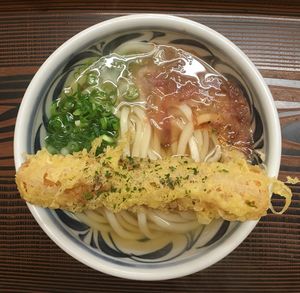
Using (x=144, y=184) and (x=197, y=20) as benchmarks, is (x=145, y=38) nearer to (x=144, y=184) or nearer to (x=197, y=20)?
(x=197, y=20)

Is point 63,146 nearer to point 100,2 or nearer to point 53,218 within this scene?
point 53,218

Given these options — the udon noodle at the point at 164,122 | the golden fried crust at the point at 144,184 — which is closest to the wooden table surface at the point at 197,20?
the udon noodle at the point at 164,122

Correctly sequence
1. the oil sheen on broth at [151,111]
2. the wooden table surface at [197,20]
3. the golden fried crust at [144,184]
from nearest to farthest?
1. the golden fried crust at [144,184]
2. the oil sheen on broth at [151,111]
3. the wooden table surface at [197,20]

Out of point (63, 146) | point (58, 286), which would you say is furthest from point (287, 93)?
point (58, 286)

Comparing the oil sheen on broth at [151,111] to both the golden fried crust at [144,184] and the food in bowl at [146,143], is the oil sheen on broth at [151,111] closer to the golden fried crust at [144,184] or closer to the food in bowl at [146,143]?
the food in bowl at [146,143]

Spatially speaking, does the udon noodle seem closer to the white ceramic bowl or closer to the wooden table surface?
the white ceramic bowl

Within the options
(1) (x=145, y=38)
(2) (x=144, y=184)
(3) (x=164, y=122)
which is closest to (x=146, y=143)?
(3) (x=164, y=122)
